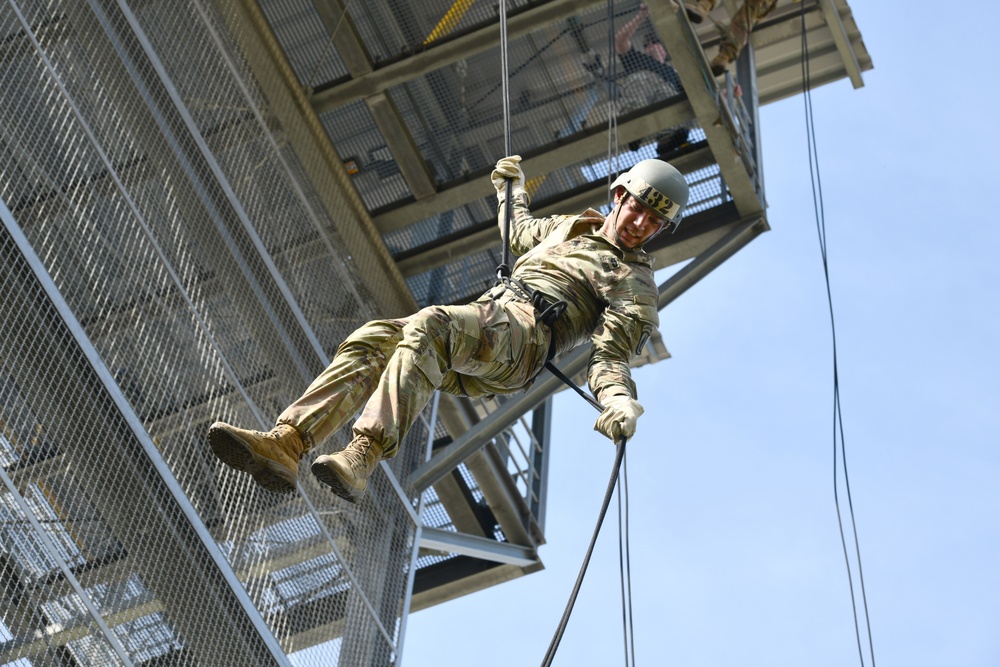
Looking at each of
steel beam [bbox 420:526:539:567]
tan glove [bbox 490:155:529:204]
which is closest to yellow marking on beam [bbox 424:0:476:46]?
steel beam [bbox 420:526:539:567]

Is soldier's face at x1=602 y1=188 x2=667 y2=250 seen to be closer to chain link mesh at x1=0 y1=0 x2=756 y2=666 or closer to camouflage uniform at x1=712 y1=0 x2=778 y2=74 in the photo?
chain link mesh at x1=0 y1=0 x2=756 y2=666

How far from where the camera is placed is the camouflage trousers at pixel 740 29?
1634cm

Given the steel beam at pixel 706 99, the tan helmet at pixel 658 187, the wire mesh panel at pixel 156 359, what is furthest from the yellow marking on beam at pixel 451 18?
the tan helmet at pixel 658 187

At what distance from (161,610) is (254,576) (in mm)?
899

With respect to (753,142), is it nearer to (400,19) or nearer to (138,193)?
(400,19)

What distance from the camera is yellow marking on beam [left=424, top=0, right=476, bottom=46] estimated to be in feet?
48.9

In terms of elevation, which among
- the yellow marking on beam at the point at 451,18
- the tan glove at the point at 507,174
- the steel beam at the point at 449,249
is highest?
the yellow marking on beam at the point at 451,18

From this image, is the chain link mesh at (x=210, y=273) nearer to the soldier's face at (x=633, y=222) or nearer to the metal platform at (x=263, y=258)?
the metal platform at (x=263, y=258)

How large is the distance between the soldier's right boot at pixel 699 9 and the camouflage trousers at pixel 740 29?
0.32 metres

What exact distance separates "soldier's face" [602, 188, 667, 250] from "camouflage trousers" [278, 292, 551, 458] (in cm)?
82

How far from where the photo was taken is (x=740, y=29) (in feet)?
54.2

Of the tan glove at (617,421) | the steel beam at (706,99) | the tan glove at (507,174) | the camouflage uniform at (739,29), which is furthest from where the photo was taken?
the camouflage uniform at (739,29)

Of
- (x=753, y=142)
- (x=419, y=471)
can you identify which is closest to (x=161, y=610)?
(x=419, y=471)

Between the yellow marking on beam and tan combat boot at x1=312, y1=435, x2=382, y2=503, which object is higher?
the yellow marking on beam
